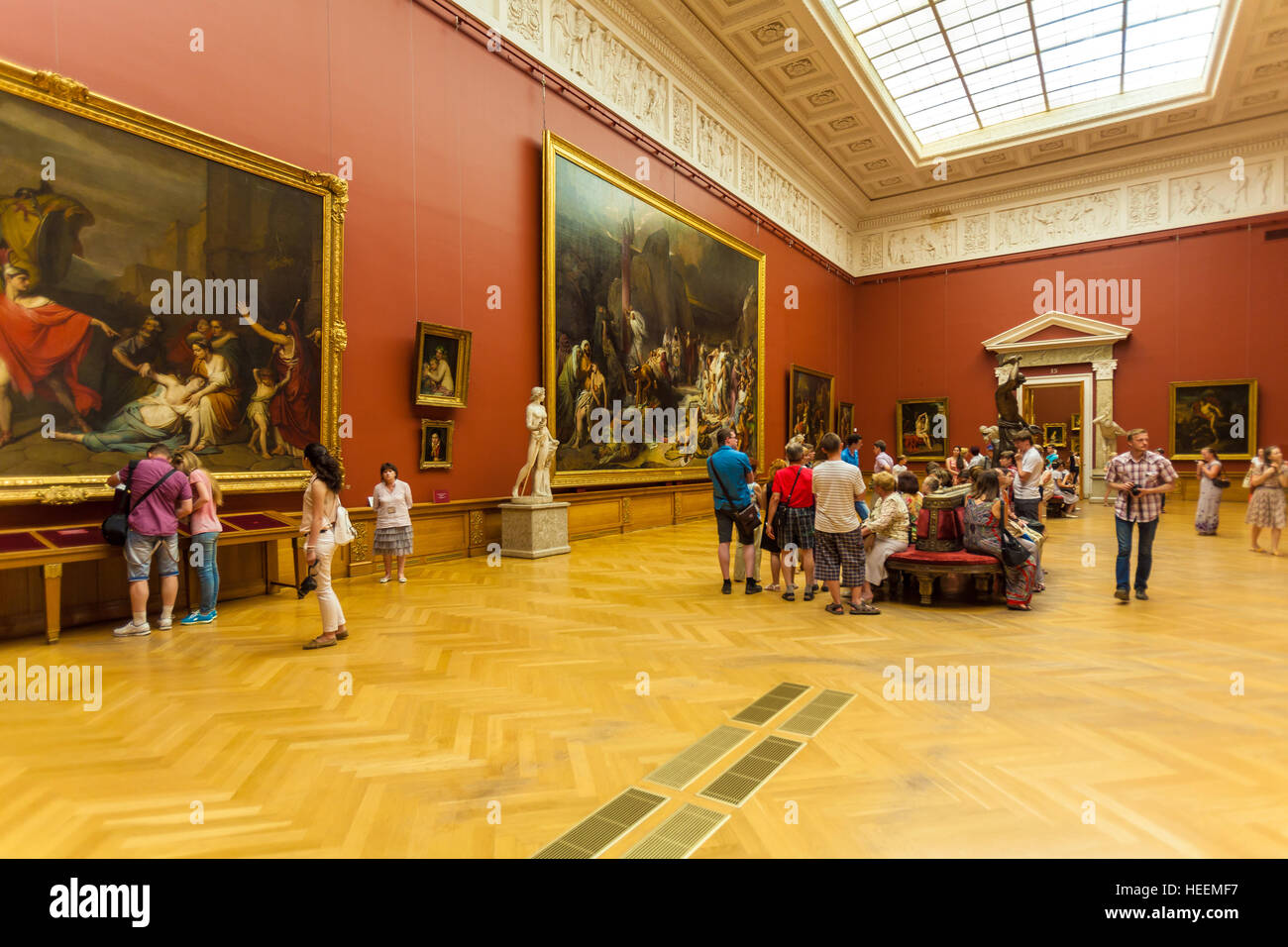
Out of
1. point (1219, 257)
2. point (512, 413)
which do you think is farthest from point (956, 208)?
point (512, 413)

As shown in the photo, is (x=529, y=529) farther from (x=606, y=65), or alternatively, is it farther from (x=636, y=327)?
(x=606, y=65)

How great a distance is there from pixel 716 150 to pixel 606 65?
407 cm

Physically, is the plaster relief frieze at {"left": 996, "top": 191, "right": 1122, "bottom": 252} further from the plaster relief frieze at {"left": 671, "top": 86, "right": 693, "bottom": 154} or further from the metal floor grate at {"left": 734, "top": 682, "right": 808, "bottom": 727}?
the metal floor grate at {"left": 734, "top": 682, "right": 808, "bottom": 727}

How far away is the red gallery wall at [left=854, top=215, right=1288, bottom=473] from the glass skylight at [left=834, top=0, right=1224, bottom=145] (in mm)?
4179

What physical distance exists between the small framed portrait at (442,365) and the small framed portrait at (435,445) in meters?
0.29

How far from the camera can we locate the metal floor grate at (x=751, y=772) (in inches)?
110

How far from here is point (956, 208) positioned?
20.6m

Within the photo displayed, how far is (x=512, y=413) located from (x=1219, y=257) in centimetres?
1860

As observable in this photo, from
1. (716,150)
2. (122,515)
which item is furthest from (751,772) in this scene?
(716,150)

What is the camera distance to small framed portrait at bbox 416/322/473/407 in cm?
857

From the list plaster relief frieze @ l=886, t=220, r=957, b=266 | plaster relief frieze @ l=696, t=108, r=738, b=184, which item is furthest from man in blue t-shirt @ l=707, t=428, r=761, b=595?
plaster relief frieze @ l=886, t=220, r=957, b=266

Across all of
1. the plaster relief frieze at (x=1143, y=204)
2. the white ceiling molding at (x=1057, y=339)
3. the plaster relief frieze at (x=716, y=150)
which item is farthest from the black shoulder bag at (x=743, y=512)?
the plaster relief frieze at (x=1143, y=204)

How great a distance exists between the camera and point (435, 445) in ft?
29.2

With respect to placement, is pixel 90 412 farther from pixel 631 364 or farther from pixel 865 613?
pixel 631 364
